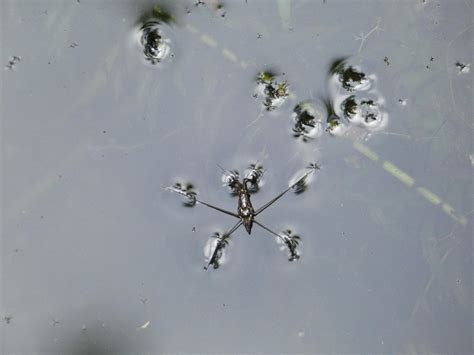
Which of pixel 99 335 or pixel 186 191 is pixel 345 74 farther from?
pixel 99 335

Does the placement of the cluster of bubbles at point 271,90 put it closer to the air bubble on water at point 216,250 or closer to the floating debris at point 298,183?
the floating debris at point 298,183

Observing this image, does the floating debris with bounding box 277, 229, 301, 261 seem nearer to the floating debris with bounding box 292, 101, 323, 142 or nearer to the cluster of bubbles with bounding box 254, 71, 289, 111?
the floating debris with bounding box 292, 101, 323, 142

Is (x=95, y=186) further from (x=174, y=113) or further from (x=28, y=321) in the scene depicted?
(x=28, y=321)

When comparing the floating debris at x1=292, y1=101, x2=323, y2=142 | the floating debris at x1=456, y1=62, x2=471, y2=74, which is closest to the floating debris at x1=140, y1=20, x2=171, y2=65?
the floating debris at x1=292, y1=101, x2=323, y2=142

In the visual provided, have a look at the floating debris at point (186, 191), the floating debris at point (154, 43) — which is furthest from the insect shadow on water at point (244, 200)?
the floating debris at point (154, 43)

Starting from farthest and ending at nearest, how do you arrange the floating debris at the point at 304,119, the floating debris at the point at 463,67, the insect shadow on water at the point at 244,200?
the floating debris at the point at 463,67 < the floating debris at the point at 304,119 < the insect shadow on water at the point at 244,200

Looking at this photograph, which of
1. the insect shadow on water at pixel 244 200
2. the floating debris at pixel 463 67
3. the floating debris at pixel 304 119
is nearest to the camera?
the insect shadow on water at pixel 244 200
